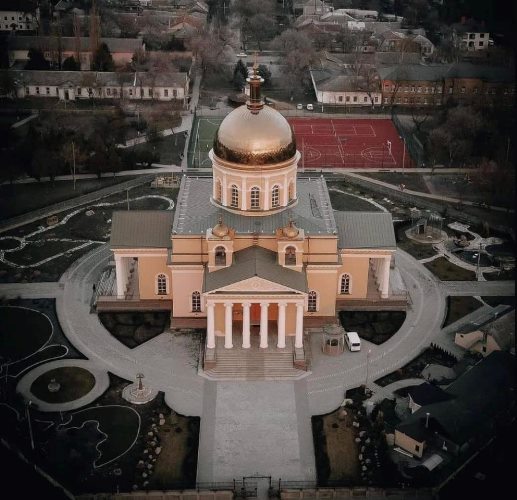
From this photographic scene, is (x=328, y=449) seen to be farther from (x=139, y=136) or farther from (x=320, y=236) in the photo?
(x=139, y=136)

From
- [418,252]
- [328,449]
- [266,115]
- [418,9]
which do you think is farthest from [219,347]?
[418,9]

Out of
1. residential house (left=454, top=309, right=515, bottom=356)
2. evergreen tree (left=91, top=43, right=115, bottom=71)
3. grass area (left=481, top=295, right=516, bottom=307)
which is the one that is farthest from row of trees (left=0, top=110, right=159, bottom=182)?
residential house (left=454, top=309, right=515, bottom=356)

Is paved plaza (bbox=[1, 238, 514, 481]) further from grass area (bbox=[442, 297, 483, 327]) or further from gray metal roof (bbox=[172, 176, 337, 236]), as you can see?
gray metal roof (bbox=[172, 176, 337, 236])

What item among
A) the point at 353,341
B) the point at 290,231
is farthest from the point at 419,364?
the point at 290,231

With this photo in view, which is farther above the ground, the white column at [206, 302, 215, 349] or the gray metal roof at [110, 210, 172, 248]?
the gray metal roof at [110, 210, 172, 248]

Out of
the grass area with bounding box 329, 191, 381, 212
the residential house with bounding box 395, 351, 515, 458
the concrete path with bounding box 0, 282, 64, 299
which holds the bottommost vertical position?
the grass area with bounding box 329, 191, 381, 212

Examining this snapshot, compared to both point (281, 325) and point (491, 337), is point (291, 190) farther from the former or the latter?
point (491, 337)

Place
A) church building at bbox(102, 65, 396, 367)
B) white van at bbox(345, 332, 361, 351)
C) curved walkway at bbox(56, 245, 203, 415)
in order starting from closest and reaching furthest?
curved walkway at bbox(56, 245, 203, 415)
church building at bbox(102, 65, 396, 367)
white van at bbox(345, 332, 361, 351)
